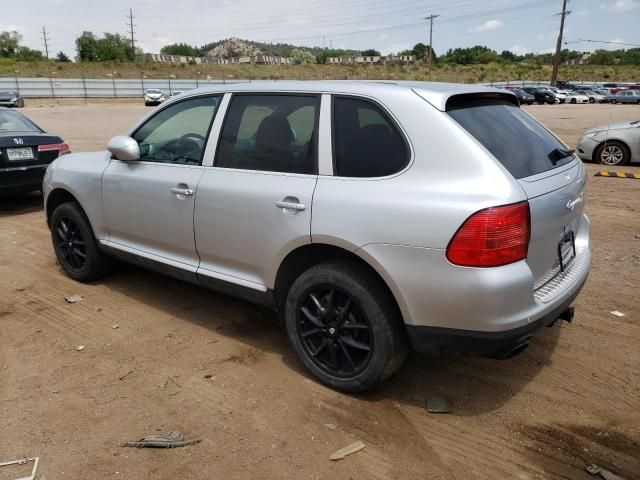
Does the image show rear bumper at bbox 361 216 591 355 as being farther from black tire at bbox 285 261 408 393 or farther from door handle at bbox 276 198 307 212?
door handle at bbox 276 198 307 212

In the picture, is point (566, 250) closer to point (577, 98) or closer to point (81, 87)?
point (577, 98)

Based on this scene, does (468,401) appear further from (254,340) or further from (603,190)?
(603,190)

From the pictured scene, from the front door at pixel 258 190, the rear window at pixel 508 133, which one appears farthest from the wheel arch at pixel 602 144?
the front door at pixel 258 190

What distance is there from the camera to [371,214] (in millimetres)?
2834

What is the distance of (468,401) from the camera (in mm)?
→ 3191

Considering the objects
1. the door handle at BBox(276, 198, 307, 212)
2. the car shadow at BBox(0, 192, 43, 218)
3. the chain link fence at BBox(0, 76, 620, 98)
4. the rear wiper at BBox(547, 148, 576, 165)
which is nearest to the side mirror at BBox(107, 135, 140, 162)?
the door handle at BBox(276, 198, 307, 212)

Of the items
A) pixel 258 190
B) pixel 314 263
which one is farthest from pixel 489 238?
pixel 258 190

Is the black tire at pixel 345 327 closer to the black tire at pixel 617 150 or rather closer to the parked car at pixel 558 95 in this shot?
the black tire at pixel 617 150

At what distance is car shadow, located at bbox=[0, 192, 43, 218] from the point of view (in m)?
8.22

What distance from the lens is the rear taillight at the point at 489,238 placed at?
2561 millimetres

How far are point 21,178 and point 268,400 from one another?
6.38 meters

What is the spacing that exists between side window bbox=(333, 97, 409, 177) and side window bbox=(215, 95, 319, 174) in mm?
179

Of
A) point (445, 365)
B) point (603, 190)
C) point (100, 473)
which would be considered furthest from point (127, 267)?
point (603, 190)

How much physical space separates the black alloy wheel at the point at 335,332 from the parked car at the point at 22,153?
626cm
